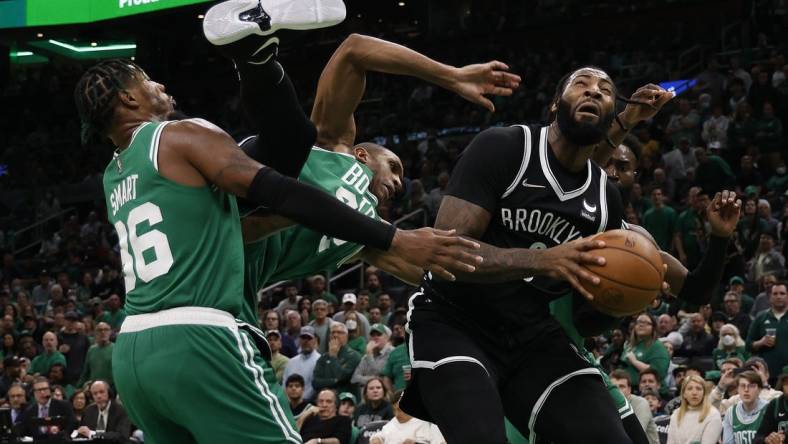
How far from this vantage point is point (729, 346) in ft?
37.0

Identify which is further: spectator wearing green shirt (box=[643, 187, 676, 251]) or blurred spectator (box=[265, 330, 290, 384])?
spectator wearing green shirt (box=[643, 187, 676, 251])

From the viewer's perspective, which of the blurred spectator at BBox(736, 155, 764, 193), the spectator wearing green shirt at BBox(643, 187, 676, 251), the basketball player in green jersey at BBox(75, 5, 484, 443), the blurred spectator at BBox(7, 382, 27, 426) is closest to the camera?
the basketball player in green jersey at BBox(75, 5, 484, 443)

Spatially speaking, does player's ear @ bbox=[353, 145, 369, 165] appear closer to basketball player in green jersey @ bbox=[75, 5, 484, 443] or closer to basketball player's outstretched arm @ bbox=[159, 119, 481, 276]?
basketball player in green jersey @ bbox=[75, 5, 484, 443]

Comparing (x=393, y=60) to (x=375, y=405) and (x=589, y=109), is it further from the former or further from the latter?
(x=375, y=405)

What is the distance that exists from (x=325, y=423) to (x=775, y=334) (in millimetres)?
4307

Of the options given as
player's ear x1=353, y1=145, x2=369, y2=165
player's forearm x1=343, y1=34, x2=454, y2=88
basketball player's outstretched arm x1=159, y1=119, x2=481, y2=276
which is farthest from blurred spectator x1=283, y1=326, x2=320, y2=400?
basketball player's outstretched arm x1=159, y1=119, x2=481, y2=276

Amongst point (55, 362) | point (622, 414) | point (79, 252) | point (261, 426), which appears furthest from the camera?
point (79, 252)

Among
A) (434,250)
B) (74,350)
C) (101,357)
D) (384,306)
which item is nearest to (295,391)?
(384,306)

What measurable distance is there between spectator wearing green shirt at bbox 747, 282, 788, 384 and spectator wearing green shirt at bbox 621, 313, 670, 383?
2.73 feet

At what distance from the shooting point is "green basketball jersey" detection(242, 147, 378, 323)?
4.68 m

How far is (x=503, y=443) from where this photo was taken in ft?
14.1

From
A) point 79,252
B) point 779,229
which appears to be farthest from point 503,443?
point 79,252

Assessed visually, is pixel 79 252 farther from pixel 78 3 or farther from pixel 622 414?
pixel 622 414

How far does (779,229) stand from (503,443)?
981 cm
